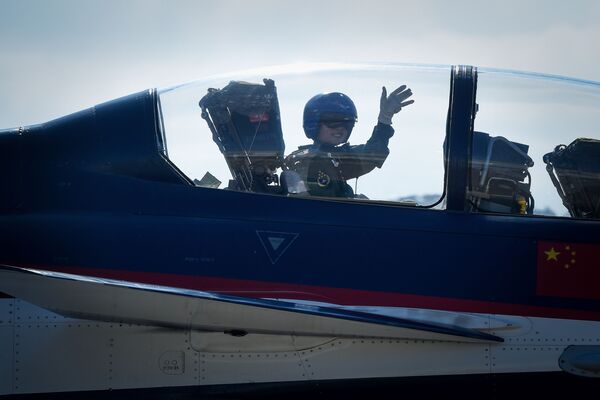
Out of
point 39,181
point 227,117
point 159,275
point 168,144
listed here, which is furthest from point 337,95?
point 39,181

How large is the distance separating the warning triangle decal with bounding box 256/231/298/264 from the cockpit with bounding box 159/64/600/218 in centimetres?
32

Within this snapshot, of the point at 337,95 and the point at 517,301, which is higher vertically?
the point at 337,95

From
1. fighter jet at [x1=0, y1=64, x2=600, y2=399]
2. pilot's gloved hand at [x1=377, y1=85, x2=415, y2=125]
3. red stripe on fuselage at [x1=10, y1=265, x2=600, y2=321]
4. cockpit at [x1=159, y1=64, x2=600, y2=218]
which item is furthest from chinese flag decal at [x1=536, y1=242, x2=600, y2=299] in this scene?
pilot's gloved hand at [x1=377, y1=85, x2=415, y2=125]

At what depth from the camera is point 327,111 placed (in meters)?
5.20

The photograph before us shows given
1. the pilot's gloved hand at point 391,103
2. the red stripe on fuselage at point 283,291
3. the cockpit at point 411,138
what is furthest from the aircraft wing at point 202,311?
the pilot's gloved hand at point 391,103

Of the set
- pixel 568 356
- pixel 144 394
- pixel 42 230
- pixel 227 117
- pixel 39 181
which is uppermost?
pixel 227 117

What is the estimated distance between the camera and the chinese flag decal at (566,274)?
4781 millimetres

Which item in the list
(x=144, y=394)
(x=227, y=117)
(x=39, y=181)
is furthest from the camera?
(x=227, y=117)

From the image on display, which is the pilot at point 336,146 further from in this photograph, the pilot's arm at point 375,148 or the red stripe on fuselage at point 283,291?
the red stripe on fuselage at point 283,291

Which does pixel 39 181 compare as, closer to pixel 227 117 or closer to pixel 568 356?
pixel 227 117

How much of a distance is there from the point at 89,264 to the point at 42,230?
1.26 feet

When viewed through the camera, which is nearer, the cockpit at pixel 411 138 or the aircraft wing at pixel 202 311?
the aircraft wing at pixel 202 311

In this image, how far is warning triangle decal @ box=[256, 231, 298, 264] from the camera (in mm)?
4730

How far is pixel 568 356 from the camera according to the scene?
467cm
